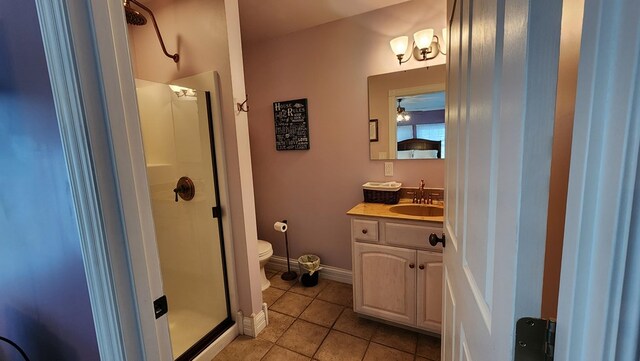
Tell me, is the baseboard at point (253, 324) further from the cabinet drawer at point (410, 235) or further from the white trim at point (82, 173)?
the white trim at point (82, 173)

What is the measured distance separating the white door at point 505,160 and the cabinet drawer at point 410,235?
1.03m

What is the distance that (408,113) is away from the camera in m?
2.16

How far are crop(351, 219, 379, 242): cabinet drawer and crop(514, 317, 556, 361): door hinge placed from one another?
1.48m

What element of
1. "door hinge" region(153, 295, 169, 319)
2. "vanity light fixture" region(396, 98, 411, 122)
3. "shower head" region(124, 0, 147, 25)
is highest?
"shower head" region(124, 0, 147, 25)

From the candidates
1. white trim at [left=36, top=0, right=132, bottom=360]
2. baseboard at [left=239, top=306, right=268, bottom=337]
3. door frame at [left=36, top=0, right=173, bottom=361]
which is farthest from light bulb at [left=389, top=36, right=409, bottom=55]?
baseboard at [left=239, top=306, right=268, bottom=337]

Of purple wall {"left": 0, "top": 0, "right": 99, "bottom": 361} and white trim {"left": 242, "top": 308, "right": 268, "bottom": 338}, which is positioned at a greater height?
purple wall {"left": 0, "top": 0, "right": 99, "bottom": 361}

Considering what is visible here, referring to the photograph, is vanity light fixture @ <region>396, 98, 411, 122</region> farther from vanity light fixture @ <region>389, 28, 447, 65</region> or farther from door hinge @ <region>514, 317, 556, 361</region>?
door hinge @ <region>514, 317, 556, 361</region>

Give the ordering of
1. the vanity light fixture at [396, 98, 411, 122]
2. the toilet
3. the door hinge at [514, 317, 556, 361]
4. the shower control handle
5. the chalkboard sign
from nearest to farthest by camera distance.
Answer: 1. the door hinge at [514, 317, 556, 361]
2. the shower control handle
3. the vanity light fixture at [396, 98, 411, 122]
4. the toilet
5. the chalkboard sign

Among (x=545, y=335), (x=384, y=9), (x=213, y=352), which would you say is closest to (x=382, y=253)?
(x=213, y=352)

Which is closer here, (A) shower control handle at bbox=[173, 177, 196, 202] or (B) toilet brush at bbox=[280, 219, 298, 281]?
(A) shower control handle at bbox=[173, 177, 196, 202]

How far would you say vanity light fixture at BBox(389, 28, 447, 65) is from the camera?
74.9 inches

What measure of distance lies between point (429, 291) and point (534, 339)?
4.80 feet

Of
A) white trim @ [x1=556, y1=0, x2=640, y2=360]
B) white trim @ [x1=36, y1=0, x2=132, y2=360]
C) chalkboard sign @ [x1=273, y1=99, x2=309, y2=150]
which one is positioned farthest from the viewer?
chalkboard sign @ [x1=273, y1=99, x2=309, y2=150]

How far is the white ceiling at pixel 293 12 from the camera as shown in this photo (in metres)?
2.05
